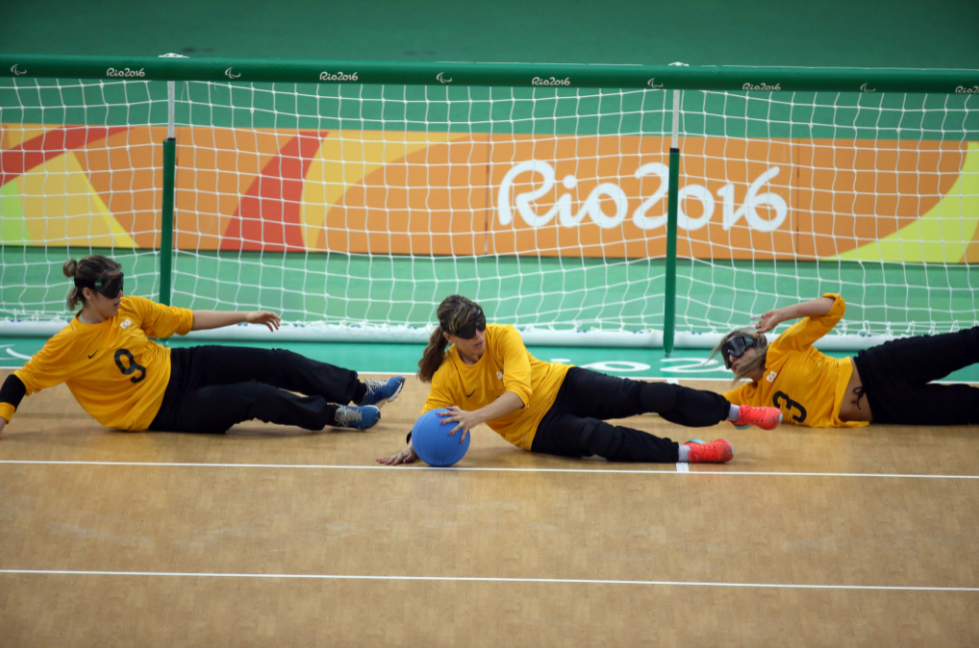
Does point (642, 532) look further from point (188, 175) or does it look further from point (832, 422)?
point (188, 175)

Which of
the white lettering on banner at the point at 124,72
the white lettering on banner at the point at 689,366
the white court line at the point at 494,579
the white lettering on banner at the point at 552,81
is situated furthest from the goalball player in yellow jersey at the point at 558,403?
the white lettering on banner at the point at 124,72

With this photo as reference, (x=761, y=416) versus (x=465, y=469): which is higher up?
(x=761, y=416)

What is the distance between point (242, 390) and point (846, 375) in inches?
135

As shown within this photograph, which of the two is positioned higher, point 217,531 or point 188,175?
point 188,175

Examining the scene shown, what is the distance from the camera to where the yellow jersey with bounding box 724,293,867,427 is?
5.42m

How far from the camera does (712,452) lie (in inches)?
196

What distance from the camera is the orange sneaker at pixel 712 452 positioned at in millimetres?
4988

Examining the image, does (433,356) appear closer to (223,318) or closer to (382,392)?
(382,392)

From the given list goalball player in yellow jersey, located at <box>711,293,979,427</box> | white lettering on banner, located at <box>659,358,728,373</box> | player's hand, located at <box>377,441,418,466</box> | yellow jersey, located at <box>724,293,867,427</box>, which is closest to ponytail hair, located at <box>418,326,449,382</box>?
player's hand, located at <box>377,441,418,466</box>

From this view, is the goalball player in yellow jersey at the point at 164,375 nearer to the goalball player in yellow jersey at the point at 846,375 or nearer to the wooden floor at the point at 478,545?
the wooden floor at the point at 478,545

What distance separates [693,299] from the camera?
9570 millimetres

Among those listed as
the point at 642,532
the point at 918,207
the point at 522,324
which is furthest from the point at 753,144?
the point at 642,532

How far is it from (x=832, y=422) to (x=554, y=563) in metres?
2.50

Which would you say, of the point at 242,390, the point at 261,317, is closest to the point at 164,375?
the point at 242,390
